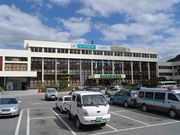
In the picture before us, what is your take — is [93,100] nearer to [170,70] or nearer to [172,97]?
[172,97]

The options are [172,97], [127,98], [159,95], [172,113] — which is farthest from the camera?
[127,98]

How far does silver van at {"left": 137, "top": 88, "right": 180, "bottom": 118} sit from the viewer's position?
34.6 ft

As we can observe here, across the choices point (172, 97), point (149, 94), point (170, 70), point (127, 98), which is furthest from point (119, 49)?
point (172, 97)

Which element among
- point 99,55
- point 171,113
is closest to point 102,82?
point 99,55

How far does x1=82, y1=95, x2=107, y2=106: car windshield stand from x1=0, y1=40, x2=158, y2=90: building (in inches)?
1403

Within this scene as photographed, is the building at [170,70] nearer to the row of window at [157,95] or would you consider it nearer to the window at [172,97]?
the row of window at [157,95]

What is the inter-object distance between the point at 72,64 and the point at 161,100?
4201 centimetres

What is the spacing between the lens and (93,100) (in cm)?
864

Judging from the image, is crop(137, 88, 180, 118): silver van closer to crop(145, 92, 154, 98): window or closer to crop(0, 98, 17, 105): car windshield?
crop(145, 92, 154, 98): window

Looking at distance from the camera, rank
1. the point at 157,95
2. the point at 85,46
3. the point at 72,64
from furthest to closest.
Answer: the point at 85,46
the point at 72,64
the point at 157,95

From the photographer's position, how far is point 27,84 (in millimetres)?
42844

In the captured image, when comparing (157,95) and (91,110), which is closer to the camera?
(91,110)

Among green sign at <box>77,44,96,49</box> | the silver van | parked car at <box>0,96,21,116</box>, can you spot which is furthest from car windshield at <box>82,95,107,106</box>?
green sign at <box>77,44,96,49</box>

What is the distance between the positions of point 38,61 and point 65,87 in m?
12.9
